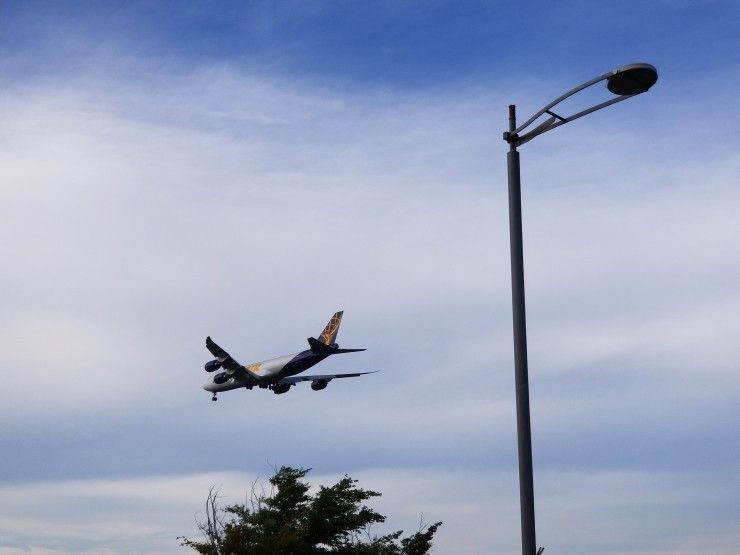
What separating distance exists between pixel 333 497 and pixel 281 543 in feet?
33.8

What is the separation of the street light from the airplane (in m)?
47.1

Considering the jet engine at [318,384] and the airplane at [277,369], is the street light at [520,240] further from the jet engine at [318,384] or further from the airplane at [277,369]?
the jet engine at [318,384]

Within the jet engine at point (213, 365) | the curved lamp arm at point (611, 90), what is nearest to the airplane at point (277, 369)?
the jet engine at point (213, 365)

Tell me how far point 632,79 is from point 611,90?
1.22 ft

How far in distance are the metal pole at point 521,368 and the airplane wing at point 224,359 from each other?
48951mm

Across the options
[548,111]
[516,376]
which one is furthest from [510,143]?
[516,376]

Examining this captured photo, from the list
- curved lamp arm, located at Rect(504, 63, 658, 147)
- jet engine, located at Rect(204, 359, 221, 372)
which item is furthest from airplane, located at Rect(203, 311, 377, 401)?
curved lamp arm, located at Rect(504, 63, 658, 147)

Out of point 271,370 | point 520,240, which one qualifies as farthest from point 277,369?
point 520,240

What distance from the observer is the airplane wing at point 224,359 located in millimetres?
63516

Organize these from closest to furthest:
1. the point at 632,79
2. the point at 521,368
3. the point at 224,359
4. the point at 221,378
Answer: the point at 521,368 → the point at 632,79 → the point at 224,359 → the point at 221,378

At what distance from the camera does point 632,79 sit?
15.5 meters

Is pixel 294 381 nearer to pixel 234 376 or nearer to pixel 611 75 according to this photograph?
pixel 234 376

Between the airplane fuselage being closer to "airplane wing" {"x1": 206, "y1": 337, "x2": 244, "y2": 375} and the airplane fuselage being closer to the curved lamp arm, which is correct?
"airplane wing" {"x1": 206, "y1": 337, "x2": 244, "y2": 375}

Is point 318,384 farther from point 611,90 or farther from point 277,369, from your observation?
point 611,90
